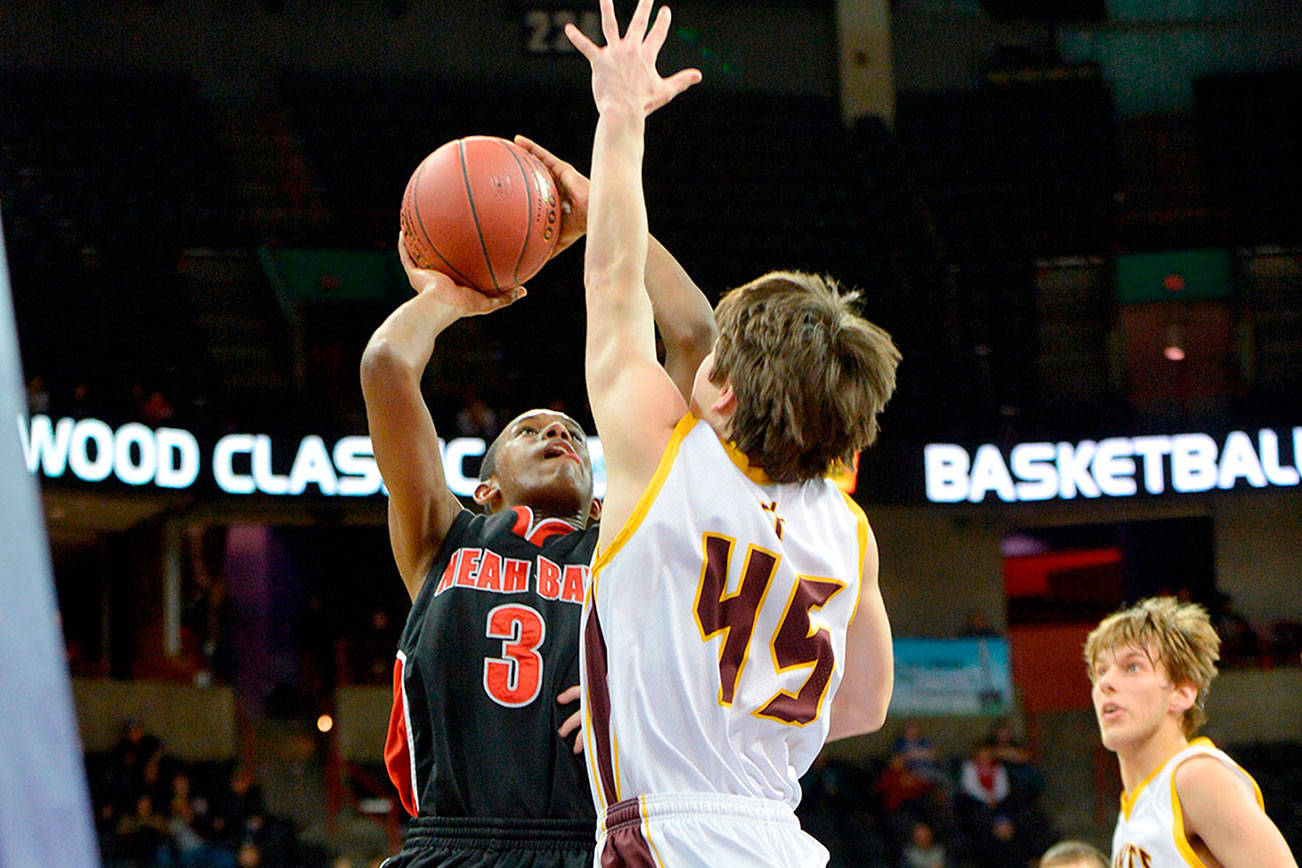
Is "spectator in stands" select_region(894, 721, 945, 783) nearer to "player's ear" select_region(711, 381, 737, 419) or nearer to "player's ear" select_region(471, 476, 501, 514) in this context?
"player's ear" select_region(471, 476, 501, 514)

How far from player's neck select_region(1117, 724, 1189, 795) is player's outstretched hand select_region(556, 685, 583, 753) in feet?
5.05

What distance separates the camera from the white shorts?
1.88 meters

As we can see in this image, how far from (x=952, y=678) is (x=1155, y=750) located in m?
A: 8.32

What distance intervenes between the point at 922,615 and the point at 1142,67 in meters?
6.60

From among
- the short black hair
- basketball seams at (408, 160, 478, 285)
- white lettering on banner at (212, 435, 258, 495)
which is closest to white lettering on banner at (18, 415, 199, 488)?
white lettering on banner at (212, 435, 258, 495)

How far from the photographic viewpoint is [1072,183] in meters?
13.4

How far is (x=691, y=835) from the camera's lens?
1.88 m

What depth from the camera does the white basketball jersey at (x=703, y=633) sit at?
188 cm

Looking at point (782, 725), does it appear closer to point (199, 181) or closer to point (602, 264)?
point (602, 264)

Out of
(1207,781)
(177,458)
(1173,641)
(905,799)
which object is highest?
(177,458)

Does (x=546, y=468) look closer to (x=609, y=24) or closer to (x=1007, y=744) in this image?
(x=609, y=24)


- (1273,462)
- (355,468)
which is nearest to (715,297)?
(355,468)

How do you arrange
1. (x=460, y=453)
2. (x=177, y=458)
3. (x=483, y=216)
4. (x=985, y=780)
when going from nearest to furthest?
(x=483, y=216) → (x=177, y=458) → (x=460, y=453) → (x=985, y=780)

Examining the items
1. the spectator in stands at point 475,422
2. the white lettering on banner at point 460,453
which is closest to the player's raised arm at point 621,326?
the white lettering on banner at point 460,453
